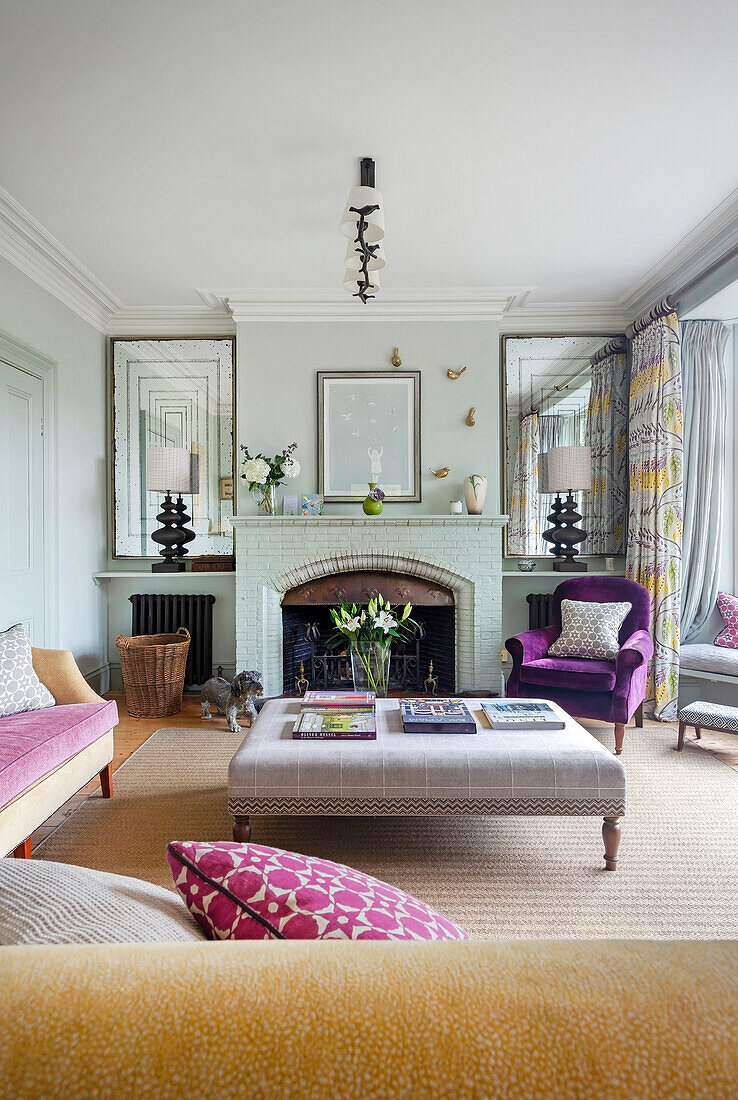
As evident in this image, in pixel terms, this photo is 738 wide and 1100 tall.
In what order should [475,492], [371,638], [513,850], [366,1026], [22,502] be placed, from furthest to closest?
[475,492] → [22,502] → [371,638] → [513,850] → [366,1026]

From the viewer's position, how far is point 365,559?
14.4 ft

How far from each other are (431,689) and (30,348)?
3.28 m

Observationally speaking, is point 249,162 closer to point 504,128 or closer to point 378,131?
point 378,131

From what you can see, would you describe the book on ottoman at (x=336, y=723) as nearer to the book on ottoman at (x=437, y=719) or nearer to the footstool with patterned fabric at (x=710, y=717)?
the book on ottoman at (x=437, y=719)

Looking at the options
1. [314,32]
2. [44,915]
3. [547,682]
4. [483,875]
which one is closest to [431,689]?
[547,682]

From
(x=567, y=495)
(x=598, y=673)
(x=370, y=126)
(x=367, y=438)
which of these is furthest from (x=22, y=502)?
(x=567, y=495)

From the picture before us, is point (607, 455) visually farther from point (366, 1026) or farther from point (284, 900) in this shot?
point (366, 1026)

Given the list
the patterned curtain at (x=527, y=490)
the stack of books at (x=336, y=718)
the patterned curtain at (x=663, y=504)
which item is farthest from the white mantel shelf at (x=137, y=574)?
the patterned curtain at (x=663, y=504)

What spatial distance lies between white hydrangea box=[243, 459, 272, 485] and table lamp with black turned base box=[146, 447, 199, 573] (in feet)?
1.61

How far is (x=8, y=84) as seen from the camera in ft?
7.57

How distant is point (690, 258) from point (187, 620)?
4.01 m

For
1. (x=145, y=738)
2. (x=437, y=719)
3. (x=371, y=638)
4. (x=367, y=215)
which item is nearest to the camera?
(x=437, y=719)

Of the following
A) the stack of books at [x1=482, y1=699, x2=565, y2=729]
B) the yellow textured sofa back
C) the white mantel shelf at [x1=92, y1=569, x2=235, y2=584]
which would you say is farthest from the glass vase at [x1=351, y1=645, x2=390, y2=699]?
the yellow textured sofa back

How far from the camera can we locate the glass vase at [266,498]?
173 inches
